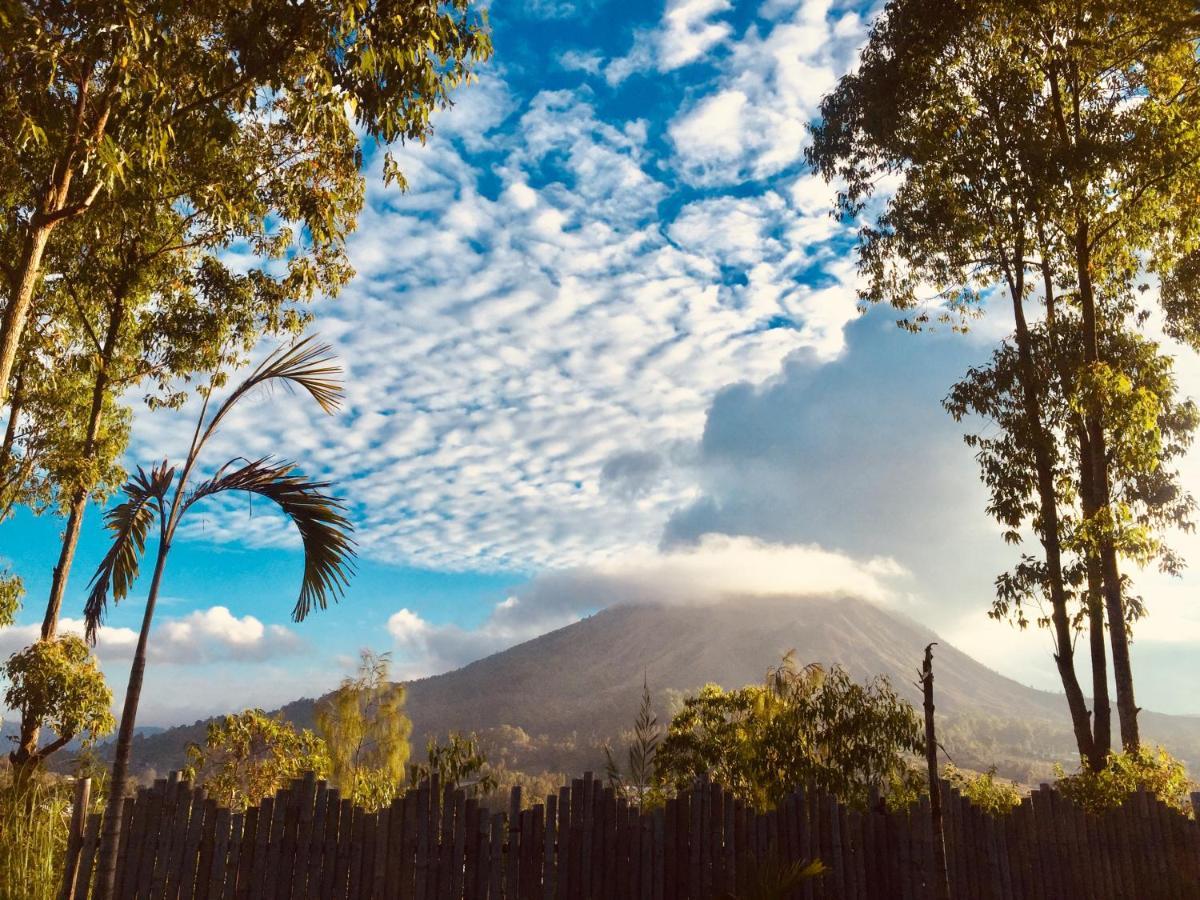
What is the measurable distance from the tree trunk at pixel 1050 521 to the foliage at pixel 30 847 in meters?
11.0

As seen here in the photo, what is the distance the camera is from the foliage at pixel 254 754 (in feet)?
46.3

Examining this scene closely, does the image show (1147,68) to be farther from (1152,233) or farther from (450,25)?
(450,25)

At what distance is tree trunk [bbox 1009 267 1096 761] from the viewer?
11.2 meters

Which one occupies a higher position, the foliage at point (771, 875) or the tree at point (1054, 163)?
the tree at point (1054, 163)

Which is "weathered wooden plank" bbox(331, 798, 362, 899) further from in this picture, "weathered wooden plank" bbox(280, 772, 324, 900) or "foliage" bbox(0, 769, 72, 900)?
"foliage" bbox(0, 769, 72, 900)

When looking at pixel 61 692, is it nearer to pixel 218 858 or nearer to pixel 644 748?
pixel 218 858

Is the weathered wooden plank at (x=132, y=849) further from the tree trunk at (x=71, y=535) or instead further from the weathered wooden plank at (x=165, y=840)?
the tree trunk at (x=71, y=535)

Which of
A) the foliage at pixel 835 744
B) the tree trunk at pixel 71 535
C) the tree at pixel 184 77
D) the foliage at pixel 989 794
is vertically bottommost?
the foliage at pixel 989 794

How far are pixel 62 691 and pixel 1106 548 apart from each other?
12.3 meters

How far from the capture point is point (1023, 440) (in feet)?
41.0

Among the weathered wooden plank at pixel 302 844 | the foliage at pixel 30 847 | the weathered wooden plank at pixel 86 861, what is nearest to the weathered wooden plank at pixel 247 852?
the weathered wooden plank at pixel 302 844

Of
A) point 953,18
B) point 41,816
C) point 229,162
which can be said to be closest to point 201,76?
point 229,162

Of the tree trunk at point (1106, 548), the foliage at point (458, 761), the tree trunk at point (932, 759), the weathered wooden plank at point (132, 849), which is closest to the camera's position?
the tree trunk at point (932, 759)

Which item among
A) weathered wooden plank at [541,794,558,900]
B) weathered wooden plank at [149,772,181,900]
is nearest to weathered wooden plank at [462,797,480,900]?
weathered wooden plank at [541,794,558,900]
